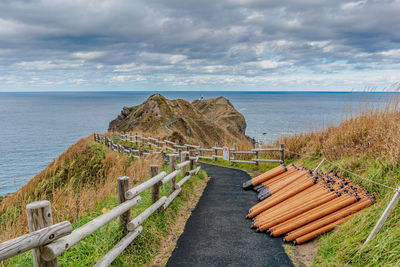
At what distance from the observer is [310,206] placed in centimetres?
641

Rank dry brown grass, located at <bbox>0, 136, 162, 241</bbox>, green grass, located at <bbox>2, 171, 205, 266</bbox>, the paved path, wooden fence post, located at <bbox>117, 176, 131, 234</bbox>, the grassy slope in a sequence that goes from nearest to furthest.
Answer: green grass, located at <bbox>2, 171, 205, 266</bbox> → the grassy slope → wooden fence post, located at <bbox>117, 176, 131, 234</bbox> → the paved path → dry brown grass, located at <bbox>0, 136, 162, 241</bbox>

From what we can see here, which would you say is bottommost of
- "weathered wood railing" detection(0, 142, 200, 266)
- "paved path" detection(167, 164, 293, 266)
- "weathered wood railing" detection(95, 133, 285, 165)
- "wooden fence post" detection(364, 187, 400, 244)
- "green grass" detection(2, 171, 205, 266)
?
"weathered wood railing" detection(95, 133, 285, 165)

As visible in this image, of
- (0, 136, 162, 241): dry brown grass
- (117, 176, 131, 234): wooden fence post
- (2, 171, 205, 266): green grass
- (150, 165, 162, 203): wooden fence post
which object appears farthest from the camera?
(150, 165, 162, 203): wooden fence post

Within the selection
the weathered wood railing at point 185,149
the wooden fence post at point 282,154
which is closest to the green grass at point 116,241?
the weathered wood railing at point 185,149

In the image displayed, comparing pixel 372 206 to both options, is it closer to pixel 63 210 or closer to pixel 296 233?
pixel 296 233

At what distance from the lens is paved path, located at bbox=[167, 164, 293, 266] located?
5.27 meters

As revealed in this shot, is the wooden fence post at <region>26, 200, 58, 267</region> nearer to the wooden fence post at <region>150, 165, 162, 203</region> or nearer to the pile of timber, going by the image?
the wooden fence post at <region>150, 165, 162, 203</region>

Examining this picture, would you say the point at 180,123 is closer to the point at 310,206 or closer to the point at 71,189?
the point at 71,189

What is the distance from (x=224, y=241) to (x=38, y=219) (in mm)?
4050

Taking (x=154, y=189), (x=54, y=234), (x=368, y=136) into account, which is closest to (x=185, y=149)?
(x=368, y=136)

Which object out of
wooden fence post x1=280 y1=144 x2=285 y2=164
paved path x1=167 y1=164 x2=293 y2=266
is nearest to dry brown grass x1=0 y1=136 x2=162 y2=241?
paved path x1=167 y1=164 x2=293 y2=266

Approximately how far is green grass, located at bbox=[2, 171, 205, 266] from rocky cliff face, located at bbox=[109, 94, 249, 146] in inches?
723

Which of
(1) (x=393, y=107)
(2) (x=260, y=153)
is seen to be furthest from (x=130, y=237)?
(2) (x=260, y=153)

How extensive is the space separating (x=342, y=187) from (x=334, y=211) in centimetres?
89
